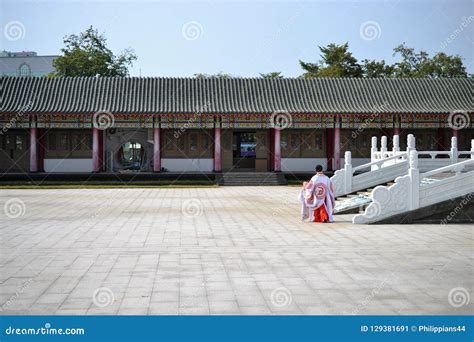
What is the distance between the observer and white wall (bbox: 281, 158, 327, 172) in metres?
30.0

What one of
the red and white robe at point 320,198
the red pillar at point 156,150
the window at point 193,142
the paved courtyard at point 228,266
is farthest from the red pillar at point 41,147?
the red and white robe at point 320,198

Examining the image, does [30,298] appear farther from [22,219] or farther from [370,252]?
[22,219]

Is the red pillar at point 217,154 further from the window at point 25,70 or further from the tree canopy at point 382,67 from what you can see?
the window at point 25,70

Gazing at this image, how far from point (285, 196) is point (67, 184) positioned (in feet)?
36.6

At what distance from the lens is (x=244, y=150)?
31.2 m

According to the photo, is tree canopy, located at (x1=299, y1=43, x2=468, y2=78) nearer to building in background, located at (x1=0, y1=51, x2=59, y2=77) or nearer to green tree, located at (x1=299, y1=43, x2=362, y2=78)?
green tree, located at (x1=299, y1=43, x2=362, y2=78)

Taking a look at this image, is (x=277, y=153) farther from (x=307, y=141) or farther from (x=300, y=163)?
(x=307, y=141)

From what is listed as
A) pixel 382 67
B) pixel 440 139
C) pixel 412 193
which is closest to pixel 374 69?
pixel 382 67

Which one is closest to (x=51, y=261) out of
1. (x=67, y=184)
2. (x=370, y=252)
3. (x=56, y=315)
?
(x=56, y=315)

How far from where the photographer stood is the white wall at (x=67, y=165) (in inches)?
1158

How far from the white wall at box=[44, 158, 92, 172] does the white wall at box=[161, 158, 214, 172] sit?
368 centimetres

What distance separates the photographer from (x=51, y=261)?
Result: 310 inches

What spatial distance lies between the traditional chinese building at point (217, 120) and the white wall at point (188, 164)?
0.16ft

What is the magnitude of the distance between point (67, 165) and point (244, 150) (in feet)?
28.8
